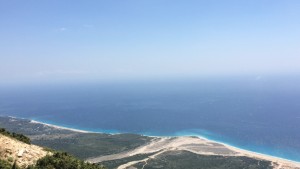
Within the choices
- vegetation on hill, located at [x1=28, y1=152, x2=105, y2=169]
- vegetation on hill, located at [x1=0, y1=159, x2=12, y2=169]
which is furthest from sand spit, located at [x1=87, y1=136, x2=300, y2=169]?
vegetation on hill, located at [x1=0, y1=159, x2=12, y2=169]

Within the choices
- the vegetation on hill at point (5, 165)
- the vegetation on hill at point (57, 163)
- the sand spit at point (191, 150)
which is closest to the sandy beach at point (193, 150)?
the sand spit at point (191, 150)

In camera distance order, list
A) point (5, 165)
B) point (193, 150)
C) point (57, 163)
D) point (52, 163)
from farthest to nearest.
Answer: point (193, 150) → point (57, 163) → point (52, 163) → point (5, 165)

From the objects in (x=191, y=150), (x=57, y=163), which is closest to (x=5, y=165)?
(x=57, y=163)

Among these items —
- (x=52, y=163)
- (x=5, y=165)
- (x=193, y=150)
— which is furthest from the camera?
(x=193, y=150)

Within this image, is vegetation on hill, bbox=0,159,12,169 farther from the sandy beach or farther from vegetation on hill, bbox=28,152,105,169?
the sandy beach

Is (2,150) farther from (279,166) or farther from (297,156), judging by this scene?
(297,156)

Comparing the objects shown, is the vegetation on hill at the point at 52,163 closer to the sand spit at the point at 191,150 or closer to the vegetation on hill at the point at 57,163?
the vegetation on hill at the point at 57,163

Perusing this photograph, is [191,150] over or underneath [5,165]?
underneath

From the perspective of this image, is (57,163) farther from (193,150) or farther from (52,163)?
(193,150)

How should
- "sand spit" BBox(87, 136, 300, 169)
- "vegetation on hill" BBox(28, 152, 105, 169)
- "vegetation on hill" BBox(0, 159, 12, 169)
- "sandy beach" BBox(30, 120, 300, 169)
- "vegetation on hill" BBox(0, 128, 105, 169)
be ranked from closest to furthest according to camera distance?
1. "vegetation on hill" BBox(0, 159, 12, 169)
2. "vegetation on hill" BBox(0, 128, 105, 169)
3. "vegetation on hill" BBox(28, 152, 105, 169)
4. "sand spit" BBox(87, 136, 300, 169)
5. "sandy beach" BBox(30, 120, 300, 169)

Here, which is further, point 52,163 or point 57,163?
point 57,163

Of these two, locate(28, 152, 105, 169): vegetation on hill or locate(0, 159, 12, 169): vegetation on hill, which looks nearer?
locate(0, 159, 12, 169): vegetation on hill
